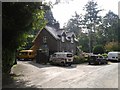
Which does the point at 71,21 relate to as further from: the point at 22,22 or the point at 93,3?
the point at 22,22

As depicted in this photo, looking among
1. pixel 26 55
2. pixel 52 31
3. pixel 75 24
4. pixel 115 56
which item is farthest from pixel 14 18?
pixel 75 24

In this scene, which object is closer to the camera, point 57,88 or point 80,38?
point 57,88

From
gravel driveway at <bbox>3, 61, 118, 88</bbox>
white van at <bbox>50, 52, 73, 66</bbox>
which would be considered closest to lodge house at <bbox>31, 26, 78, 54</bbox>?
white van at <bbox>50, 52, 73, 66</bbox>

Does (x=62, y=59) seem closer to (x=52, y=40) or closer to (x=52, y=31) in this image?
(x=52, y=40)

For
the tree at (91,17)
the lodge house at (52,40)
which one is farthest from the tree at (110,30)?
the lodge house at (52,40)

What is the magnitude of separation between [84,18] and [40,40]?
138 feet

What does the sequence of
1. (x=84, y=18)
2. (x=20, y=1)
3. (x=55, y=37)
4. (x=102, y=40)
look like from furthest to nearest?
(x=84, y=18)
(x=102, y=40)
(x=55, y=37)
(x=20, y=1)

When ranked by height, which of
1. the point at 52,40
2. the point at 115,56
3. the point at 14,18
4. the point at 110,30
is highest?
the point at 110,30

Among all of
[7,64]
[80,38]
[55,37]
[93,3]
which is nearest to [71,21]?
[93,3]

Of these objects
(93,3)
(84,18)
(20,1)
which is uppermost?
(93,3)

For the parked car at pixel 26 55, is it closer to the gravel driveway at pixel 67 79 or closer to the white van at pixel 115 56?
the white van at pixel 115 56

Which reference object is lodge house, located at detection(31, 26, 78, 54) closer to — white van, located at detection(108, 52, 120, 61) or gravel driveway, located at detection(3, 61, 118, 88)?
white van, located at detection(108, 52, 120, 61)

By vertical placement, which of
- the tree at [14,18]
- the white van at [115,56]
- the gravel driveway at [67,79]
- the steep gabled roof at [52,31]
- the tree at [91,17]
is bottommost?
the gravel driveway at [67,79]

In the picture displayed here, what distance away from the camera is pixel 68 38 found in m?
58.7
